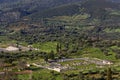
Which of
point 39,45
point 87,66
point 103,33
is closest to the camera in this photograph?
point 87,66

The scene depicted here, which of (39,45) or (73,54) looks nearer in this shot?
(73,54)

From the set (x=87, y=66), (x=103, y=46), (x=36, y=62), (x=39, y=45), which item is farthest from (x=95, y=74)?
(x=39, y=45)

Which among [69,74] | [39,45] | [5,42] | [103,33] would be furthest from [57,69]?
[103,33]

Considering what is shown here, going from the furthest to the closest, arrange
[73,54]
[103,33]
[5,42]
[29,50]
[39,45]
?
1. [103,33]
2. [5,42]
3. [39,45]
4. [29,50]
5. [73,54]

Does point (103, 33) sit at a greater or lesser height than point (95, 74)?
lesser

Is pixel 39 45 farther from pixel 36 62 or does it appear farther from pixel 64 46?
pixel 36 62

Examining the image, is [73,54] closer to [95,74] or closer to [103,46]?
[103,46]

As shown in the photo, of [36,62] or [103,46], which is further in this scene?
[103,46]

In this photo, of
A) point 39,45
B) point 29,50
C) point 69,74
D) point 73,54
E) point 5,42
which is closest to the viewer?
point 69,74

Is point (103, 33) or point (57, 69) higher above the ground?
point (57, 69)
